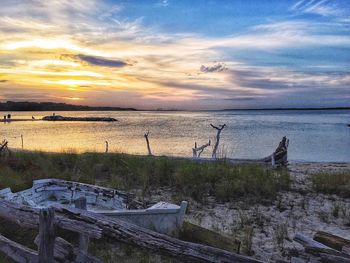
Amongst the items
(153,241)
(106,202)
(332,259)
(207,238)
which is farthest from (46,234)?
(106,202)

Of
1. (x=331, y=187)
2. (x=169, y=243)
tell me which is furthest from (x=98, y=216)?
(x=331, y=187)

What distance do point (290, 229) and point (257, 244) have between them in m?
1.41

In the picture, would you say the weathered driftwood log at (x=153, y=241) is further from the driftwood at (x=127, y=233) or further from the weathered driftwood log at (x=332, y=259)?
the weathered driftwood log at (x=332, y=259)

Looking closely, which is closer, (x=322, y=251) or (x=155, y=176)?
(x=322, y=251)

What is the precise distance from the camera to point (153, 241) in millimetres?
4082

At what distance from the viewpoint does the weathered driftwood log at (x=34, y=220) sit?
169 inches

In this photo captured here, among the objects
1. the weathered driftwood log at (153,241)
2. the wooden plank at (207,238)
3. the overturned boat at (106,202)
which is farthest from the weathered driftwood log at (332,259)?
the overturned boat at (106,202)

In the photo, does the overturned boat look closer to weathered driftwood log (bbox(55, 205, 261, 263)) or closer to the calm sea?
weathered driftwood log (bbox(55, 205, 261, 263))

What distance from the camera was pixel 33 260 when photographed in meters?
4.76

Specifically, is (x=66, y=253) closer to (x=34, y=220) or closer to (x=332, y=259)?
(x=34, y=220)

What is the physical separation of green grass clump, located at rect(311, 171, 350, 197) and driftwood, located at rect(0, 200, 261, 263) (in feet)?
27.4

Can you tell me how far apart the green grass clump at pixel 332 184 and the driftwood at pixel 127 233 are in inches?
328

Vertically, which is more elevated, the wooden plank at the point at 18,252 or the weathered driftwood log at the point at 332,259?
the weathered driftwood log at the point at 332,259

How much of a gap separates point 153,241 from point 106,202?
4.36m
